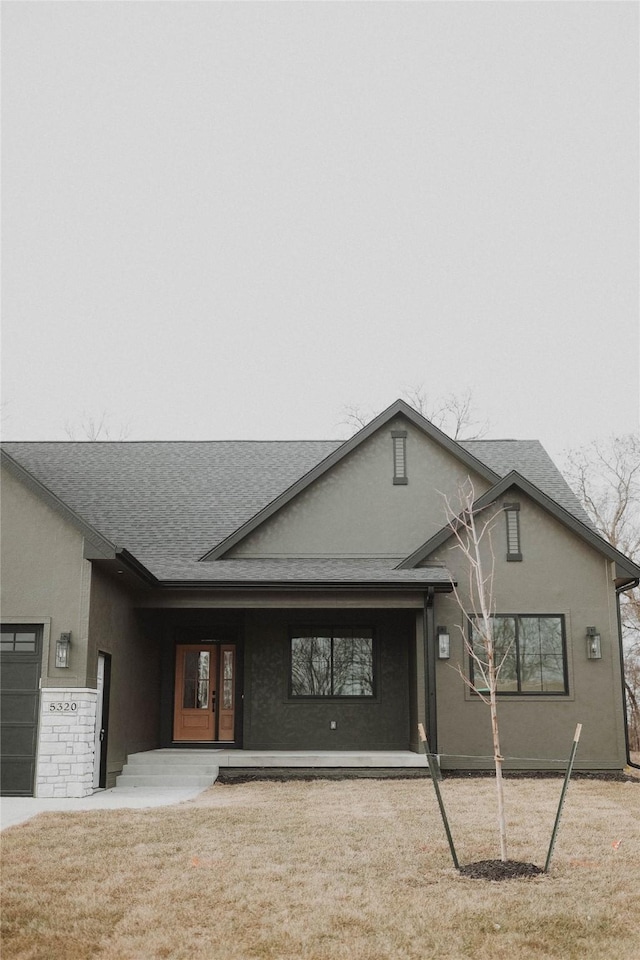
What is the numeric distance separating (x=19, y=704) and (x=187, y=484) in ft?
24.9

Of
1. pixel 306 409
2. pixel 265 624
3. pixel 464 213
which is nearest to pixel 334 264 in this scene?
pixel 464 213

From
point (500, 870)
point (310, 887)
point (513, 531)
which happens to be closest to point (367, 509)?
point (513, 531)

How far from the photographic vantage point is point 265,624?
15.0m

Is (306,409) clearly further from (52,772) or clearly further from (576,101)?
(52,772)

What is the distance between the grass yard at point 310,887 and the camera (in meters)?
5.05

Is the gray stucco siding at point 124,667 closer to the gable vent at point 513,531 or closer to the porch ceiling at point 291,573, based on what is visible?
the porch ceiling at point 291,573

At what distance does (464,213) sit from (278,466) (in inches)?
432

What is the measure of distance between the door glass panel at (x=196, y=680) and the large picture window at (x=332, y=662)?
1.71m

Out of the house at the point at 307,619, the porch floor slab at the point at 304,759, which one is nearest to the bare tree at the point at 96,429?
the house at the point at 307,619

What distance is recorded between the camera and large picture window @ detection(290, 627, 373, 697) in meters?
14.7

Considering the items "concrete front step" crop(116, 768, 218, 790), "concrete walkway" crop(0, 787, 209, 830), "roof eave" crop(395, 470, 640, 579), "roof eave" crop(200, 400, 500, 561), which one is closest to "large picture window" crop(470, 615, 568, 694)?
"roof eave" crop(395, 470, 640, 579)

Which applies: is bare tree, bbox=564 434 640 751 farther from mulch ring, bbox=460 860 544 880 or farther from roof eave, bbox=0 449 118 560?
mulch ring, bbox=460 860 544 880

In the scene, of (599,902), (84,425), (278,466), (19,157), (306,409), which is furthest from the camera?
(306,409)

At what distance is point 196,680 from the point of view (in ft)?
50.4
